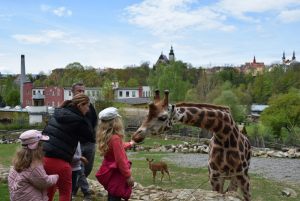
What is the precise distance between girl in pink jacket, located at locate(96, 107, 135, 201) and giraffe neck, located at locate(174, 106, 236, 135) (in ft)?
3.04

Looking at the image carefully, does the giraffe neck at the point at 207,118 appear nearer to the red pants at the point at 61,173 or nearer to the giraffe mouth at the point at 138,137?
the giraffe mouth at the point at 138,137

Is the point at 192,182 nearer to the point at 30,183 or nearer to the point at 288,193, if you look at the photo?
the point at 288,193

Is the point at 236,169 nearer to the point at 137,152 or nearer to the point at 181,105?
the point at 181,105

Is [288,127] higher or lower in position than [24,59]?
lower

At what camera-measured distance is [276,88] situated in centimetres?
7206

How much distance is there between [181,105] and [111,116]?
1.19 meters

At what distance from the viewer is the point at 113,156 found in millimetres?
5379

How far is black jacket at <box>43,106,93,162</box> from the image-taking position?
17.6 feet

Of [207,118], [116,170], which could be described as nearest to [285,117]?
[207,118]

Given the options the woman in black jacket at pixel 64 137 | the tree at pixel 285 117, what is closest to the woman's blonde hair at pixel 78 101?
the woman in black jacket at pixel 64 137

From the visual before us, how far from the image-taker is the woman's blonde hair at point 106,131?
5.27 m

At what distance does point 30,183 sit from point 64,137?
0.77m

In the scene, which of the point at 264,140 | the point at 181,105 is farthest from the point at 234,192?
the point at 264,140

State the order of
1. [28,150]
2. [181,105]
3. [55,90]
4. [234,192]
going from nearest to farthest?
[28,150], [181,105], [234,192], [55,90]
